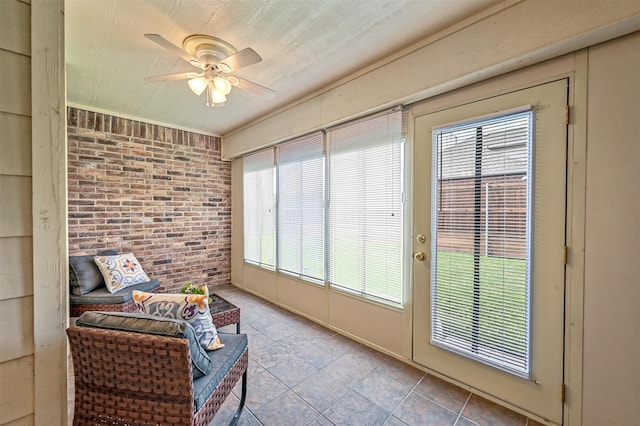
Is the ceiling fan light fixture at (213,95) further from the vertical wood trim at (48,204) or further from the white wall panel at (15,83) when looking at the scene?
the white wall panel at (15,83)

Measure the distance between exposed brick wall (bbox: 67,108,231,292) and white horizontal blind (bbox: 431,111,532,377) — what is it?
3.66 meters

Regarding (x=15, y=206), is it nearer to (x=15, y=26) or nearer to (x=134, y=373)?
(x=15, y=26)

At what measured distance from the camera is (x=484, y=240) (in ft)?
6.37

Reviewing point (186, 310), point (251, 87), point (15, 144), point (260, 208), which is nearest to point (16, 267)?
point (15, 144)

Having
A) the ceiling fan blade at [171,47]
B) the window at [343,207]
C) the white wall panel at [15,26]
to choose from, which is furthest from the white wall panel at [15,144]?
the window at [343,207]

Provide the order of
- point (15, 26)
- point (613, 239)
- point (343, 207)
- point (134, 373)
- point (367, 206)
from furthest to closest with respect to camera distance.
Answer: point (343, 207) → point (367, 206) → point (613, 239) → point (134, 373) → point (15, 26)

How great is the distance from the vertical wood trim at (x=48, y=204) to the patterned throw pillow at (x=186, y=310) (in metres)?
0.71

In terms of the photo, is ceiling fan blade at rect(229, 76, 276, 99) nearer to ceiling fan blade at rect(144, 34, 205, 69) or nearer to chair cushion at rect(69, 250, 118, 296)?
ceiling fan blade at rect(144, 34, 205, 69)

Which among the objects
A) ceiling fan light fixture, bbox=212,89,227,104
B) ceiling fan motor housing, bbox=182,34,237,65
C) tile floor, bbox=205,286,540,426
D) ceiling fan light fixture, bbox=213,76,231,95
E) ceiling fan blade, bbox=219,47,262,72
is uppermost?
ceiling fan motor housing, bbox=182,34,237,65

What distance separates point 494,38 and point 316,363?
9.16 feet

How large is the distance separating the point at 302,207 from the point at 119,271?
7.30ft

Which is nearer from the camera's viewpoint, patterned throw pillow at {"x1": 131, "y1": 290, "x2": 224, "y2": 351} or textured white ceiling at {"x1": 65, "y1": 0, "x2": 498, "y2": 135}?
patterned throw pillow at {"x1": 131, "y1": 290, "x2": 224, "y2": 351}

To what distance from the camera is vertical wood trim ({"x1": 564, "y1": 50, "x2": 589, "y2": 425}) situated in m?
1.59

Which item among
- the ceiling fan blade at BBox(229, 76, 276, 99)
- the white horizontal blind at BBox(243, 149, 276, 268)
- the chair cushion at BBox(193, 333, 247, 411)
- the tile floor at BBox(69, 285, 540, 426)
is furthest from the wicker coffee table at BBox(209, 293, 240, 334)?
the ceiling fan blade at BBox(229, 76, 276, 99)
